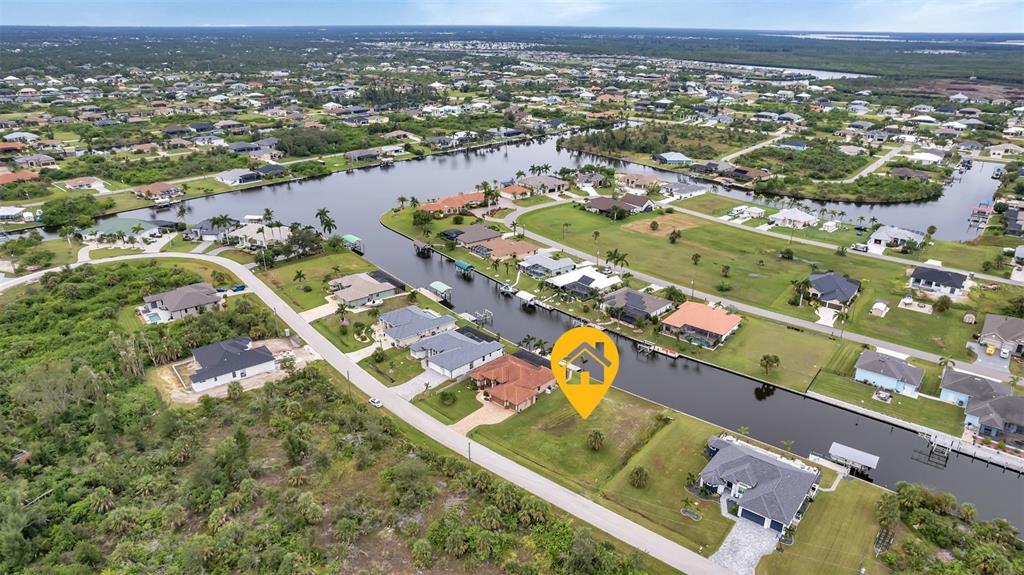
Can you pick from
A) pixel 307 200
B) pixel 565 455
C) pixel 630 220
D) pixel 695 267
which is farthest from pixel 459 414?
pixel 307 200

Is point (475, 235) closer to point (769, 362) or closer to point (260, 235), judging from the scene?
point (260, 235)

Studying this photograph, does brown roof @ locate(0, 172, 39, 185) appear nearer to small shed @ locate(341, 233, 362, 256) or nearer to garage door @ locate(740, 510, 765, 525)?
small shed @ locate(341, 233, 362, 256)

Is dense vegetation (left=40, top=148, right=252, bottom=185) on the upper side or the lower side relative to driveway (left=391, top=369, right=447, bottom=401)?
lower

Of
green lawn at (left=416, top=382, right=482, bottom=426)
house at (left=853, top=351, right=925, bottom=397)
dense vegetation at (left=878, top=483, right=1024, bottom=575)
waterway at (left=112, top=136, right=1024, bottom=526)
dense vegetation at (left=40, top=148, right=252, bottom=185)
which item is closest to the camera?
dense vegetation at (left=878, top=483, right=1024, bottom=575)

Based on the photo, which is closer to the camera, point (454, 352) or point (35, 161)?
point (454, 352)

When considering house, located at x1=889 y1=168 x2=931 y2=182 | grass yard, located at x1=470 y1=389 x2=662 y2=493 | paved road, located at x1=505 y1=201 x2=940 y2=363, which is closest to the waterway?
grass yard, located at x1=470 y1=389 x2=662 y2=493

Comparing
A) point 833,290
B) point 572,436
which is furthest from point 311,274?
point 833,290
